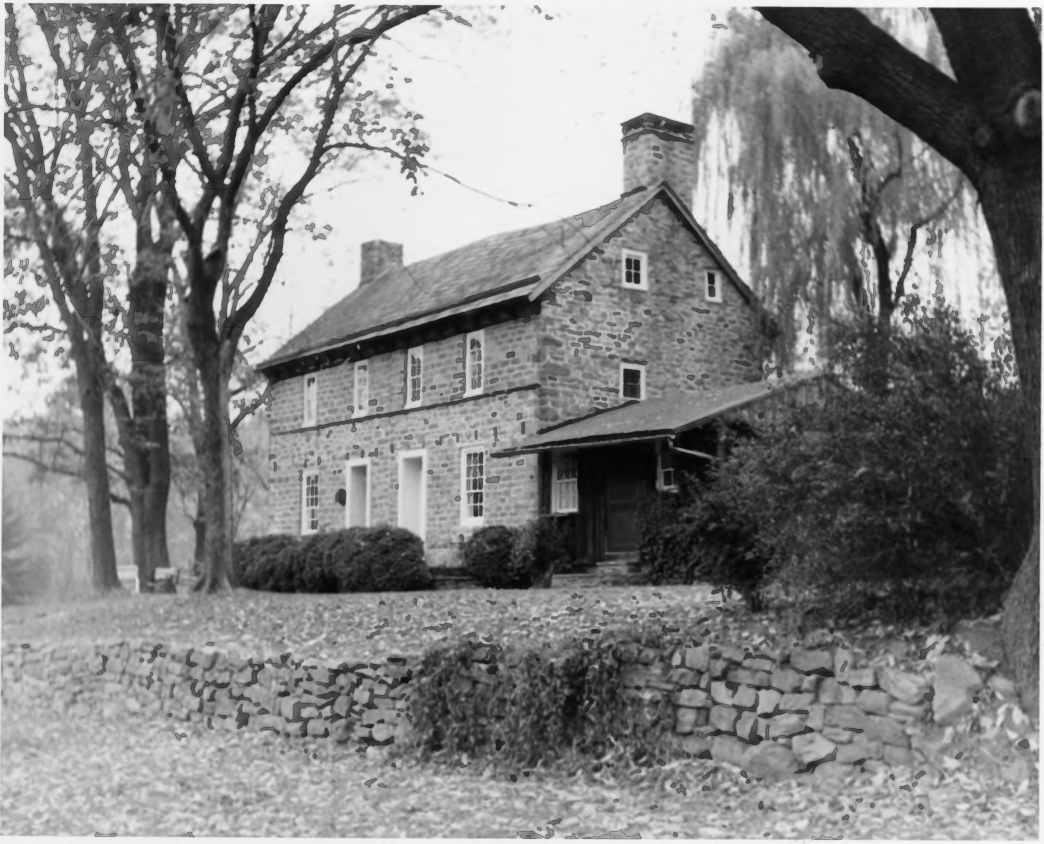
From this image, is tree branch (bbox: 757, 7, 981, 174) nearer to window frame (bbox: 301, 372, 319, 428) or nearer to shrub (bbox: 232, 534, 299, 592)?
shrub (bbox: 232, 534, 299, 592)

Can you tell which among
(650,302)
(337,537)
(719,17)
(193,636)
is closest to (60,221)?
(193,636)

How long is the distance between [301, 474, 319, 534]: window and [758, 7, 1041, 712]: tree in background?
522 inches

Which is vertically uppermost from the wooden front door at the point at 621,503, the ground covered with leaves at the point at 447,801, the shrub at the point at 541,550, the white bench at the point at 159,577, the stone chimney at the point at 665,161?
the stone chimney at the point at 665,161

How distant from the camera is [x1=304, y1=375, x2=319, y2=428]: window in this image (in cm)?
1836

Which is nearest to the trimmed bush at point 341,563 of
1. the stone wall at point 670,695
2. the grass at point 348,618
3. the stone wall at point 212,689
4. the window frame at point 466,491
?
the window frame at point 466,491

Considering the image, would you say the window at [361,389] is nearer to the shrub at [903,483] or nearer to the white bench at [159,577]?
the white bench at [159,577]

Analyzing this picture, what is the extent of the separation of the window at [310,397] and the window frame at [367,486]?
117 centimetres

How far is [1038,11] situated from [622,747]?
464 centimetres

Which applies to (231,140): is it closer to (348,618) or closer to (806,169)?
(348,618)

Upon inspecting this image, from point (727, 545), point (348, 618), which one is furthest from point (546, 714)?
point (348, 618)

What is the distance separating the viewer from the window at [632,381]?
1597cm

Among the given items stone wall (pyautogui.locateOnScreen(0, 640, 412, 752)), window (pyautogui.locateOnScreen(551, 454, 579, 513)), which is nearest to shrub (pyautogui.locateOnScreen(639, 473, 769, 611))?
stone wall (pyautogui.locateOnScreen(0, 640, 412, 752))

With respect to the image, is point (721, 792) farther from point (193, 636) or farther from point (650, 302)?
point (650, 302)

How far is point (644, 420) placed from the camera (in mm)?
14414
